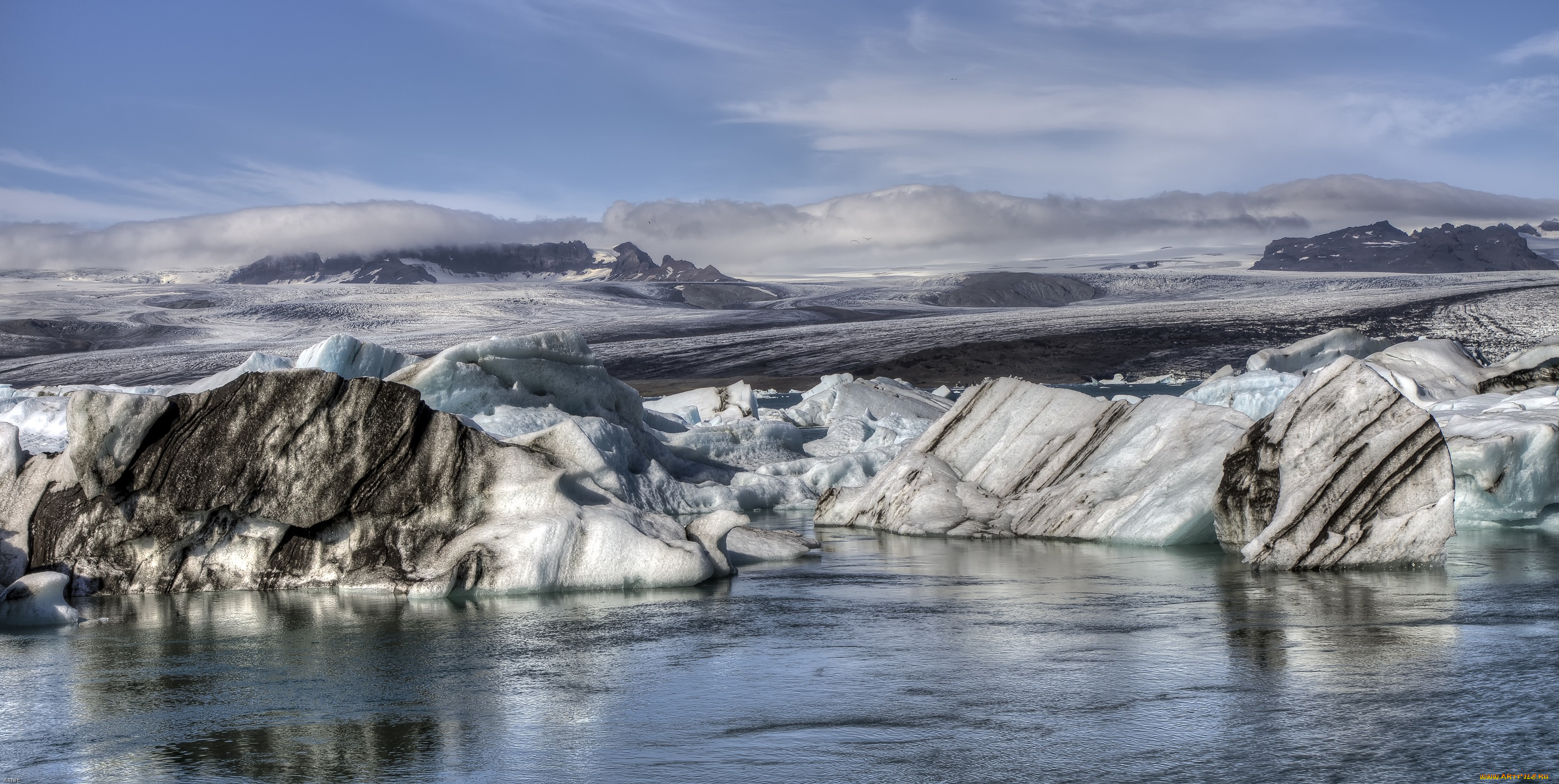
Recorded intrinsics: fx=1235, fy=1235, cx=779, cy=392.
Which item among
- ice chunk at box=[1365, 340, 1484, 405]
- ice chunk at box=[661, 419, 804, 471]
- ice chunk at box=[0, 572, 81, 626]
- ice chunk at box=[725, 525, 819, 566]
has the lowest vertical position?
ice chunk at box=[725, 525, 819, 566]

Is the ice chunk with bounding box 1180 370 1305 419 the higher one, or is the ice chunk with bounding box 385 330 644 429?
the ice chunk with bounding box 385 330 644 429

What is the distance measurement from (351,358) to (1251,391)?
16701mm

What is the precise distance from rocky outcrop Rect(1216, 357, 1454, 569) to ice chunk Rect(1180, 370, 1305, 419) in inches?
455

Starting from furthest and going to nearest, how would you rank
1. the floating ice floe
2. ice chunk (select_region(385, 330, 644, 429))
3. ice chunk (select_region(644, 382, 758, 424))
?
1. ice chunk (select_region(644, 382, 758, 424))
2. ice chunk (select_region(385, 330, 644, 429))
3. the floating ice floe

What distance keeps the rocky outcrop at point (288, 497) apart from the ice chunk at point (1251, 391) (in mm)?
14485

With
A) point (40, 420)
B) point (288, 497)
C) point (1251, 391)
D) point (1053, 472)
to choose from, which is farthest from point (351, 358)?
point (1251, 391)

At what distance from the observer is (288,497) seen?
9.68 m

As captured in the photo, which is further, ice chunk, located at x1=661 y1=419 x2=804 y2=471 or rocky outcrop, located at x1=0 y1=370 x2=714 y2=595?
ice chunk, located at x1=661 y1=419 x2=804 y2=471

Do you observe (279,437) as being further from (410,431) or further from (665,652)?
(665,652)

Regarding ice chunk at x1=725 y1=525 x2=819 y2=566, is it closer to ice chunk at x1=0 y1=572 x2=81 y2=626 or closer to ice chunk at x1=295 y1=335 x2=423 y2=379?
ice chunk at x1=0 y1=572 x2=81 y2=626

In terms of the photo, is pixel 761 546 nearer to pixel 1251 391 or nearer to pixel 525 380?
pixel 525 380

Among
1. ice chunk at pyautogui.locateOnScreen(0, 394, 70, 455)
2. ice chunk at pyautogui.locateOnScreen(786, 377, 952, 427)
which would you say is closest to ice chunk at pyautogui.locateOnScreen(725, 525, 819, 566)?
ice chunk at pyautogui.locateOnScreen(0, 394, 70, 455)

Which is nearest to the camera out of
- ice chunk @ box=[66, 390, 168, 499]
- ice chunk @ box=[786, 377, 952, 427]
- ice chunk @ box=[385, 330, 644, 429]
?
ice chunk @ box=[66, 390, 168, 499]

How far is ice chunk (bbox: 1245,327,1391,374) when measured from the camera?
44.1 m
